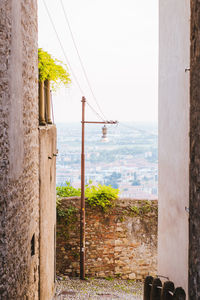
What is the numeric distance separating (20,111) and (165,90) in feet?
9.13

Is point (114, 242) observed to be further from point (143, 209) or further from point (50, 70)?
point (50, 70)

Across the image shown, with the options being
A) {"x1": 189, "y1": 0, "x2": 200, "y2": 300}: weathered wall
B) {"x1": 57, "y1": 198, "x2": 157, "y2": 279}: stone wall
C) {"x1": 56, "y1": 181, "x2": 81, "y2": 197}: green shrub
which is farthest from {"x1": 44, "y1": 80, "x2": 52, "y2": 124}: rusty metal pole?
{"x1": 56, "y1": 181, "x2": 81, "y2": 197}: green shrub

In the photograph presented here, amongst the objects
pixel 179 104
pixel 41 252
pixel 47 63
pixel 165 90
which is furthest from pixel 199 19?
pixel 41 252

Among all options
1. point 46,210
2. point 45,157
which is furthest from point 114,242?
point 45,157

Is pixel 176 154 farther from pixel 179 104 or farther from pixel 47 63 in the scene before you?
pixel 47 63

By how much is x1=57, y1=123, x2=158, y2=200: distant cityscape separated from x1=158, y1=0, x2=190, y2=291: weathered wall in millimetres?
6064

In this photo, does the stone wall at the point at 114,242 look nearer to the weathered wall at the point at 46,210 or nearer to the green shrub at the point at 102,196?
the green shrub at the point at 102,196

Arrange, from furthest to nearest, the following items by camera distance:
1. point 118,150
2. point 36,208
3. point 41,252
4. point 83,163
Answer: point 118,150 < point 83,163 < point 41,252 < point 36,208

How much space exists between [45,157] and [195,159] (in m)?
3.44

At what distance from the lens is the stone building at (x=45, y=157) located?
391 cm

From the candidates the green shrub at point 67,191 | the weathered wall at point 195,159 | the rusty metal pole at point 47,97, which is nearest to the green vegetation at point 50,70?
the rusty metal pole at point 47,97

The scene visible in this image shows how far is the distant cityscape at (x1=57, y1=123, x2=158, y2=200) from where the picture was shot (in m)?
14.3

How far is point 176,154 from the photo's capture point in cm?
571

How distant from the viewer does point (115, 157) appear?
18000 millimetres
